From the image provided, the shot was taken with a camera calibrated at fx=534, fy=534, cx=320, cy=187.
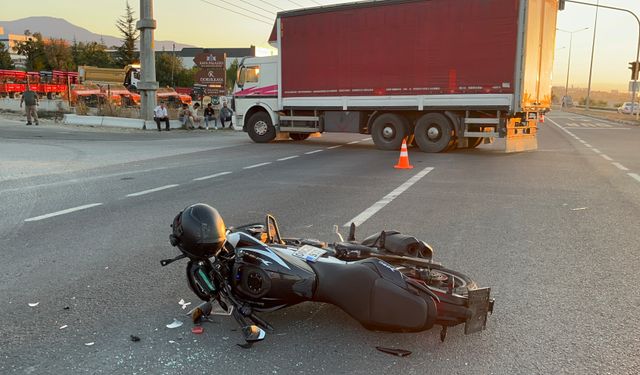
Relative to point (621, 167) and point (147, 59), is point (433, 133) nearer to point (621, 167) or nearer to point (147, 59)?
point (621, 167)

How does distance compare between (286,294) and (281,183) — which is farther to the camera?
(281,183)

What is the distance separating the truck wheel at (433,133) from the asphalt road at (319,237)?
3826mm

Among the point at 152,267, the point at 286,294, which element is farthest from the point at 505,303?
the point at 152,267

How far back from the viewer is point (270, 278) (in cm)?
332

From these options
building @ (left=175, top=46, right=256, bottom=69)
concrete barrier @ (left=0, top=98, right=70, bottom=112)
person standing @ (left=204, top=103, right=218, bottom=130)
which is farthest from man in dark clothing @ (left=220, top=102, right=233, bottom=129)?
building @ (left=175, top=46, right=256, bottom=69)

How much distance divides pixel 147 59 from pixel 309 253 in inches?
989

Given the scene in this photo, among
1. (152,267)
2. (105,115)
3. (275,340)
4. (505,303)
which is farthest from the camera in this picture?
(105,115)

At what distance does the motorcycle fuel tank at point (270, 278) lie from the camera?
3330 mm

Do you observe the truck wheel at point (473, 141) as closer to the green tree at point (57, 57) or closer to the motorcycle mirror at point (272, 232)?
the motorcycle mirror at point (272, 232)

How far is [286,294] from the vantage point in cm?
336

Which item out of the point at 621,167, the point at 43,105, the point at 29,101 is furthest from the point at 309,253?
the point at 43,105

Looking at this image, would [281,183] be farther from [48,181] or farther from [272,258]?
[272,258]

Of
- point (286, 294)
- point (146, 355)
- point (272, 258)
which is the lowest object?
point (146, 355)

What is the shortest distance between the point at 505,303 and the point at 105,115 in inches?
1087
